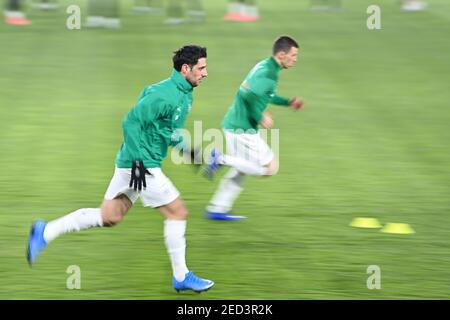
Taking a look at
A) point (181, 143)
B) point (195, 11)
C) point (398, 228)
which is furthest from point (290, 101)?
point (195, 11)

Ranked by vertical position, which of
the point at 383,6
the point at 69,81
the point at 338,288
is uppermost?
the point at 383,6

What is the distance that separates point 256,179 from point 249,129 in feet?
6.60

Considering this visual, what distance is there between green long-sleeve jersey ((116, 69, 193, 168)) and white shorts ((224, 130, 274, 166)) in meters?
2.17

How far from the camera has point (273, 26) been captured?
23141 millimetres

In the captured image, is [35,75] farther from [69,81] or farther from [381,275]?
[381,275]

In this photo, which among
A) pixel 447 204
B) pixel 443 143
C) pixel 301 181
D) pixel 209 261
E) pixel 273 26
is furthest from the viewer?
pixel 273 26

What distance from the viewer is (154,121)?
836 centimetres

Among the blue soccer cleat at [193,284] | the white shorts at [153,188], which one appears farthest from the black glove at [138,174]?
the blue soccer cleat at [193,284]

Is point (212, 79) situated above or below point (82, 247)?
above

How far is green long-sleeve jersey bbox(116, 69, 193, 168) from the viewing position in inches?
327

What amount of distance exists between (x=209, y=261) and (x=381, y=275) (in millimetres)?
1607

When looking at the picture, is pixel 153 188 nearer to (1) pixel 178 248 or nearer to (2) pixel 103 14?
(1) pixel 178 248

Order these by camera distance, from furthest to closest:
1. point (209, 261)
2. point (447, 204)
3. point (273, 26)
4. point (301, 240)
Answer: point (273, 26)
point (447, 204)
point (301, 240)
point (209, 261)

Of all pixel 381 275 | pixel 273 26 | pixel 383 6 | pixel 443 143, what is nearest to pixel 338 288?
pixel 381 275
